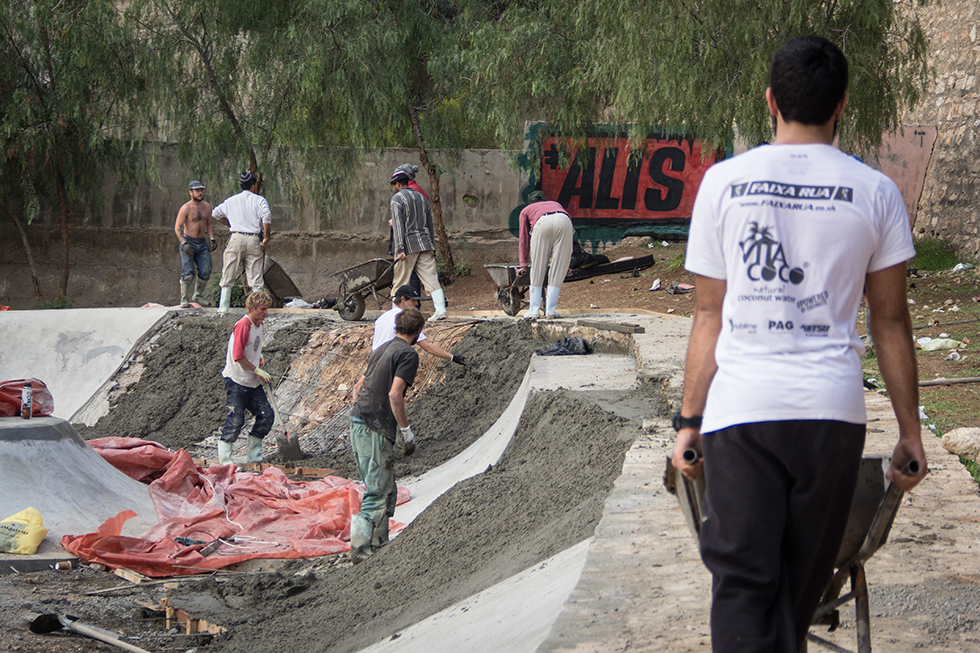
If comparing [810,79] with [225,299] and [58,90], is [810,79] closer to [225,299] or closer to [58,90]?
[225,299]

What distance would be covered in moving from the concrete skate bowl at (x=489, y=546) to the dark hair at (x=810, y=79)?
5.86 ft

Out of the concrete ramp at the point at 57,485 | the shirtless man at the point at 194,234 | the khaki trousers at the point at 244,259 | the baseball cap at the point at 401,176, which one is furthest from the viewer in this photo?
the shirtless man at the point at 194,234

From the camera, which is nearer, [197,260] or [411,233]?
[411,233]

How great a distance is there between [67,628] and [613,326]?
6.80 meters

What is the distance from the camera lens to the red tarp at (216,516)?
7.04m

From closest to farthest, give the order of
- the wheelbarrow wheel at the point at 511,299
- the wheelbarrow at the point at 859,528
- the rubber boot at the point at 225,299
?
the wheelbarrow at the point at 859,528
the wheelbarrow wheel at the point at 511,299
the rubber boot at the point at 225,299

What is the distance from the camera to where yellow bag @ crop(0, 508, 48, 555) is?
6828mm

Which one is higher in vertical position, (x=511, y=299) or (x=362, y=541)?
(x=511, y=299)

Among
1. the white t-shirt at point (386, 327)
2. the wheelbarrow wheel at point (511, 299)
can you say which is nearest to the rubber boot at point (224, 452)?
the white t-shirt at point (386, 327)

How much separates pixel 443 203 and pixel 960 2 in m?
10.4

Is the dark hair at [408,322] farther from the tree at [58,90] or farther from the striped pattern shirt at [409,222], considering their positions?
the tree at [58,90]

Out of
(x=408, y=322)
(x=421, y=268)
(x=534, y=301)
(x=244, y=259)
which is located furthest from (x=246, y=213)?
(x=408, y=322)

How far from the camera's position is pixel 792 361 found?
1969mm

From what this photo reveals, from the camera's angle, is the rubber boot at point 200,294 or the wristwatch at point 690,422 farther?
the rubber boot at point 200,294
